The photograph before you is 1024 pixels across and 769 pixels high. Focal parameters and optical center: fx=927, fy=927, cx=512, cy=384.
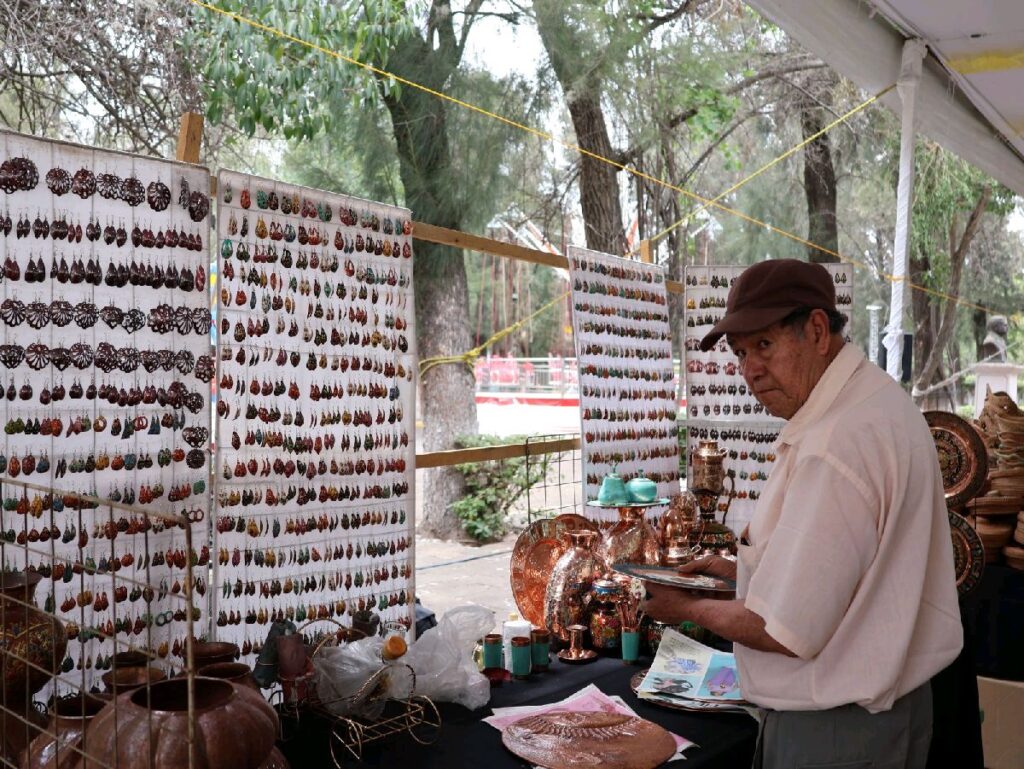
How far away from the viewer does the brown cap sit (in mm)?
1688

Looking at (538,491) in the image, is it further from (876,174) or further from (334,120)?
(876,174)

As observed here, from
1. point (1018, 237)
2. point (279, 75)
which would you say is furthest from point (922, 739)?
point (1018, 237)

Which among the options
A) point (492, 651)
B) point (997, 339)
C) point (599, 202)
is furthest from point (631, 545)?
point (997, 339)

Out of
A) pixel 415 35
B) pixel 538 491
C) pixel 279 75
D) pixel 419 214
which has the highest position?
pixel 415 35

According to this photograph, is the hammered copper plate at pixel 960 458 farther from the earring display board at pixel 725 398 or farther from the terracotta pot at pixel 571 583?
the terracotta pot at pixel 571 583

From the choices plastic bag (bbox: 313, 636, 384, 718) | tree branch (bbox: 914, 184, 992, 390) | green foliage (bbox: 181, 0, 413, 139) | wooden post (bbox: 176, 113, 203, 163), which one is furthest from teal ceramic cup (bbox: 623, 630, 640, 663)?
tree branch (bbox: 914, 184, 992, 390)

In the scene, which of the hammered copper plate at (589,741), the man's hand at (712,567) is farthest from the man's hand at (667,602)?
the hammered copper plate at (589,741)

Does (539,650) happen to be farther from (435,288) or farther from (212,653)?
(435,288)

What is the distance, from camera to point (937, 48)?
4.27 meters

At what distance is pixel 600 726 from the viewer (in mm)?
2168

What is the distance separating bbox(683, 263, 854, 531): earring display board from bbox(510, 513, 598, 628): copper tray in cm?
135

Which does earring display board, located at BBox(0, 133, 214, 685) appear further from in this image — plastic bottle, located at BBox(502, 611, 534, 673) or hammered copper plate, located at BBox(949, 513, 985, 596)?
hammered copper plate, located at BBox(949, 513, 985, 596)

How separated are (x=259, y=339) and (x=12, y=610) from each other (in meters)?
1.00

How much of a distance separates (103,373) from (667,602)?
1.43 metres
